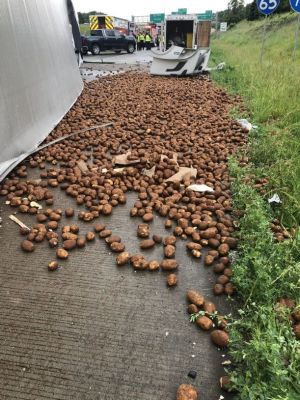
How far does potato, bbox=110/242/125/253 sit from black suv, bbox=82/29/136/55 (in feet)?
53.3

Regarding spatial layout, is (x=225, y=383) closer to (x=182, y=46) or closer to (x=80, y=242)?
(x=80, y=242)

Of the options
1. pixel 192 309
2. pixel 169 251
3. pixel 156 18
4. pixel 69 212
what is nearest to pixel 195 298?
pixel 192 309

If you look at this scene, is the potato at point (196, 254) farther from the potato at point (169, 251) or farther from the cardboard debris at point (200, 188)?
the cardboard debris at point (200, 188)

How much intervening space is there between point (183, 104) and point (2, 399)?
16.8 ft

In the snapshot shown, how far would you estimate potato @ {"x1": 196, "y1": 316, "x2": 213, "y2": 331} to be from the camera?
1.53 m

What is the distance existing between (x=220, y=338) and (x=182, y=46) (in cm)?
1322

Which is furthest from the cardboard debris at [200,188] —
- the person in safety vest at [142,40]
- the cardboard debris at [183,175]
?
the person in safety vest at [142,40]

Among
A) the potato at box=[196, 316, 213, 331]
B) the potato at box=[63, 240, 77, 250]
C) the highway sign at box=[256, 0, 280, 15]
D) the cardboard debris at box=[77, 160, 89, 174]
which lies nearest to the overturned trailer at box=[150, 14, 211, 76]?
the highway sign at box=[256, 0, 280, 15]

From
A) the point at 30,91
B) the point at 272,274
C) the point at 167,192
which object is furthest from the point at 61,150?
the point at 272,274

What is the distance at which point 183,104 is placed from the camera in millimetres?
5609

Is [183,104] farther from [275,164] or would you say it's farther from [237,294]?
[237,294]

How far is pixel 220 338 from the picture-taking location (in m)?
1.45

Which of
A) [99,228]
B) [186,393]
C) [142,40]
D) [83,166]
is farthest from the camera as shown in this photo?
[142,40]

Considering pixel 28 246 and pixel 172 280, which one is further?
pixel 28 246
